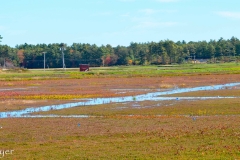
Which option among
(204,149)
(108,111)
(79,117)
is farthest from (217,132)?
(108,111)

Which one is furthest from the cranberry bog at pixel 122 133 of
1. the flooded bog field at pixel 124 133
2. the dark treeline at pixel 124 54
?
the dark treeline at pixel 124 54

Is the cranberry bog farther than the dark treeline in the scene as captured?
No

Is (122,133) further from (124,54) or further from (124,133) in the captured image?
(124,54)

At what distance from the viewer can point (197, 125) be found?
22000mm

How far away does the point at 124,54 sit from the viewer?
18338 centimetres

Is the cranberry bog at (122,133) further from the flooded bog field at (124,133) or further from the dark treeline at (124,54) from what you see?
the dark treeline at (124,54)

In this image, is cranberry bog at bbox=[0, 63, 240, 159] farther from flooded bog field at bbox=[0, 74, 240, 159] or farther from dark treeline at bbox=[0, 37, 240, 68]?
dark treeline at bbox=[0, 37, 240, 68]

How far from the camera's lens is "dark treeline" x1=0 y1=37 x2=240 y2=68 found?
17312cm

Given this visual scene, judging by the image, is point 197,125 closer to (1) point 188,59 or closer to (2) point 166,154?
(2) point 166,154

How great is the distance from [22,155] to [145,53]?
159 m

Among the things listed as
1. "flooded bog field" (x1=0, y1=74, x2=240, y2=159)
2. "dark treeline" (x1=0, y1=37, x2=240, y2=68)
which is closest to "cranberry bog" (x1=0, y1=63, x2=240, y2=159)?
"flooded bog field" (x1=0, y1=74, x2=240, y2=159)

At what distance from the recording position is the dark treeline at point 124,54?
173 m

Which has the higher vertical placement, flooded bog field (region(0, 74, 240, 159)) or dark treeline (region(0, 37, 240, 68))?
dark treeline (region(0, 37, 240, 68))

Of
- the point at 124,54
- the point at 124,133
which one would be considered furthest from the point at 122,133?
the point at 124,54
